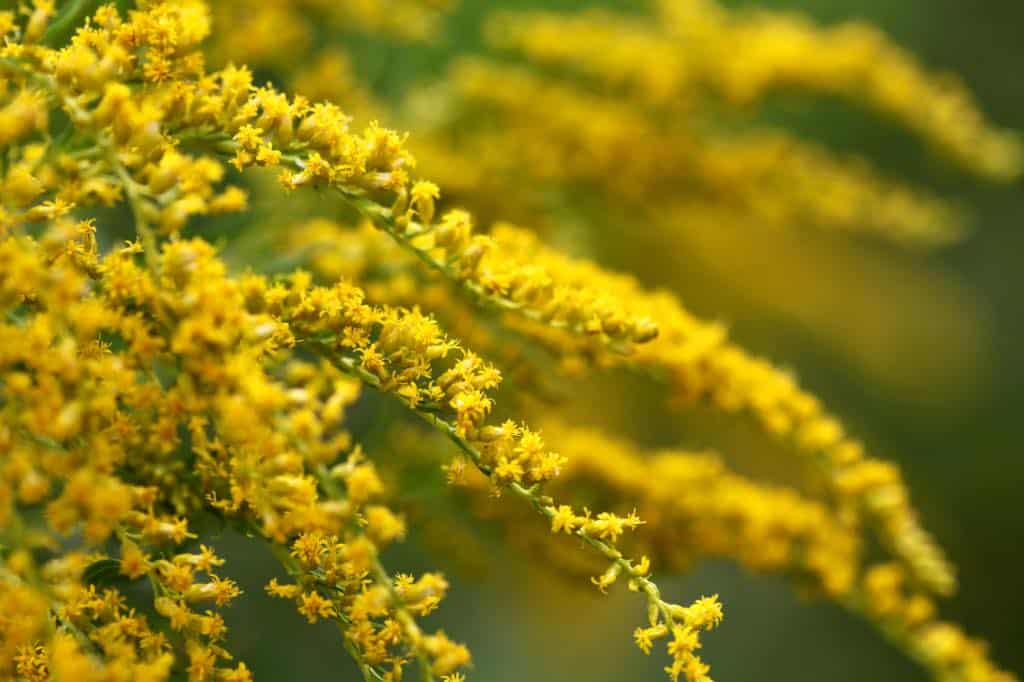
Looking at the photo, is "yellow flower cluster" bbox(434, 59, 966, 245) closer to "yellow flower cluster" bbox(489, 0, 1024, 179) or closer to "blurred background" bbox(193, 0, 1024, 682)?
"yellow flower cluster" bbox(489, 0, 1024, 179)

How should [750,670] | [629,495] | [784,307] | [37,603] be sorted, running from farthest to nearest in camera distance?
1. [784,307]
2. [750,670]
3. [629,495]
4. [37,603]

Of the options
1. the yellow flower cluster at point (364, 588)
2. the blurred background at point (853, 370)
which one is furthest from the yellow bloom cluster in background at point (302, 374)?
the blurred background at point (853, 370)

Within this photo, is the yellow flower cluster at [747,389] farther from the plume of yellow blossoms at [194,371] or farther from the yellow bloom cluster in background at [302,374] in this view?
the plume of yellow blossoms at [194,371]

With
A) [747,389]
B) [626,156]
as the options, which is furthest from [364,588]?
[626,156]

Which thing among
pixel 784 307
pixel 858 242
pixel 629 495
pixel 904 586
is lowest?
pixel 629 495

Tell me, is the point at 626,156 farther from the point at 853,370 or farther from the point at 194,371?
the point at 853,370

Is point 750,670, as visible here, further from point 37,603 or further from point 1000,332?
point 37,603

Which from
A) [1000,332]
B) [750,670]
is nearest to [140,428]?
[750,670]
